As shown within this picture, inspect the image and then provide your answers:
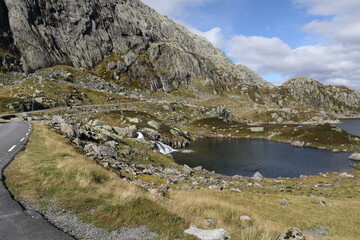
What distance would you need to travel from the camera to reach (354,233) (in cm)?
2045

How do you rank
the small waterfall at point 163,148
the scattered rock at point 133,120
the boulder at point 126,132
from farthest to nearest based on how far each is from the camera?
the scattered rock at point 133,120 → the small waterfall at point 163,148 → the boulder at point 126,132

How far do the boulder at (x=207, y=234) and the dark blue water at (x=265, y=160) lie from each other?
182 ft

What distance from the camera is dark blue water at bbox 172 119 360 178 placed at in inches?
2727

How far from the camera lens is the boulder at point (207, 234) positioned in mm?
10383

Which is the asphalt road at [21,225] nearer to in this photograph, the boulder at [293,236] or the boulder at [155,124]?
the boulder at [293,236]

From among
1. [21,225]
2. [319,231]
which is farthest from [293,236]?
[319,231]

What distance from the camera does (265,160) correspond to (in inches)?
3216

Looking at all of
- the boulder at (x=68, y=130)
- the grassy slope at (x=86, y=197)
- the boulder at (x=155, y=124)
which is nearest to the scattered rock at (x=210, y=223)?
the grassy slope at (x=86, y=197)

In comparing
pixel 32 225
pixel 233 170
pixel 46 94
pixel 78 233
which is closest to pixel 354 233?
pixel 78 233

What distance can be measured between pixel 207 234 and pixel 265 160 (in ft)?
255

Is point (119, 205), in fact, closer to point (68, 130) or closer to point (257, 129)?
point (68, 130)

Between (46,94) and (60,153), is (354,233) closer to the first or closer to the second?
(60,153)

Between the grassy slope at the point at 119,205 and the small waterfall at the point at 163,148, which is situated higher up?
the grassy slope at the point at 119,205

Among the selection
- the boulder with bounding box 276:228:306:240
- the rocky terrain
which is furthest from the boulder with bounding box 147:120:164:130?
the boulder with bounding box 276:228:306:240
